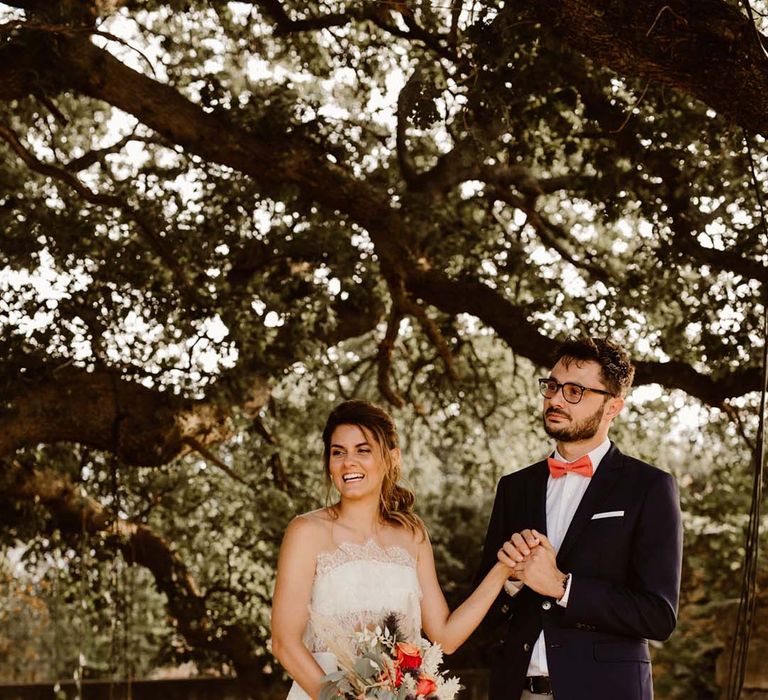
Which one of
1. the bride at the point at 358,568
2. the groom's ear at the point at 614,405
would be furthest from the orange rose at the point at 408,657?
the groom's ear at the point at 614,405

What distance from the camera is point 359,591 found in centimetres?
387

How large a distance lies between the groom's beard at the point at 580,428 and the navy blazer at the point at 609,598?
0.11 metres

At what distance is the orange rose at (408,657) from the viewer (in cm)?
321

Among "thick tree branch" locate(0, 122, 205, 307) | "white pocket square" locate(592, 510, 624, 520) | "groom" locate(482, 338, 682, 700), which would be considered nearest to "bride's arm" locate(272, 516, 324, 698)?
"groom" locate(482, 338, 682, 700)

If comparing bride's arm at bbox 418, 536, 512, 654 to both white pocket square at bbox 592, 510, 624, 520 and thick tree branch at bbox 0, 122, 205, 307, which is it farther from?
thick tree branch at bbox 0, 122, 205, 307

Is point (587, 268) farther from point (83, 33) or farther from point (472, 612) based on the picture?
point (472, 612)

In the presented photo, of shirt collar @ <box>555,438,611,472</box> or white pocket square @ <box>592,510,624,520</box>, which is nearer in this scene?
white pocket square @ <box>592,510,624,520</box>

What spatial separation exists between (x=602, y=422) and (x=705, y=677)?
24.1 feet

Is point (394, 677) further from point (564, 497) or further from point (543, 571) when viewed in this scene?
point (564, 497)

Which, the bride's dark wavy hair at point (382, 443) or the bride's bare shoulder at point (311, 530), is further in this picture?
the bride's dark wavy hair at point (382, 443)

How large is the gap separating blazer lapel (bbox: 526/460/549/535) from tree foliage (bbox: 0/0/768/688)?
2.13 meters

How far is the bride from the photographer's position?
3.71 meters

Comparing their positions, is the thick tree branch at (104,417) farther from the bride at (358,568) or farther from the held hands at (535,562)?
the held hands at (535,562)

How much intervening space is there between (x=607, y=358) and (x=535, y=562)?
712 millimetres
